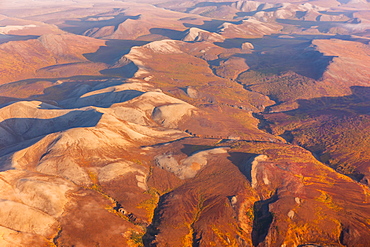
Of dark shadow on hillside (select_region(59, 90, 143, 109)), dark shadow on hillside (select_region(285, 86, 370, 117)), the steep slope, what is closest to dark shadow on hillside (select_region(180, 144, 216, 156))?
dark shadow on hillside (select_region(59, 90, 143, 109))

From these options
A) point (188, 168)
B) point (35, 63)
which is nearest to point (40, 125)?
point (188, 168)

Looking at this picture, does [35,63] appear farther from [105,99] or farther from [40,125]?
[40,125]

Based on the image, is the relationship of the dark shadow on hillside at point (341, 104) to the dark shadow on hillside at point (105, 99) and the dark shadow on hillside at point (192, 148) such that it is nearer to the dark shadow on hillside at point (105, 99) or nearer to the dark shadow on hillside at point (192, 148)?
the dark shadow on hillside at point (192, 148)

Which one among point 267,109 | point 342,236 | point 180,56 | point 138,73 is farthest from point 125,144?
point 180,56

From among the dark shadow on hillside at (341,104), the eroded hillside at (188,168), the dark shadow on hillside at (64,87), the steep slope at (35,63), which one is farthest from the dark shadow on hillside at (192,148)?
the steep slope at (35,63)

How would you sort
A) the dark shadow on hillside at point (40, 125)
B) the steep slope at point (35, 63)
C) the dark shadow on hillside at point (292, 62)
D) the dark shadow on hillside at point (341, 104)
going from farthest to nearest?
the steep slope at point (35, 63), the dark shadow on hillside at point (292, 62), the dark shadow on hillside at point (341, 104), the dark shadow on hillside at point (40, 125)

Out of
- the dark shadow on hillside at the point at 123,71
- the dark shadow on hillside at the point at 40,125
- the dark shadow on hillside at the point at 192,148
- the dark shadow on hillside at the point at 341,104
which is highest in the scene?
the dark shadow on hillside at the point at 40,125

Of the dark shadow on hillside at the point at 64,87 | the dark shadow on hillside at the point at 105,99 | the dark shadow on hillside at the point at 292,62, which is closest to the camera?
the dark shadow on hillside at the point at 105,99

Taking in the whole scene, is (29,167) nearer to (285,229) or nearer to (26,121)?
(26,121)
